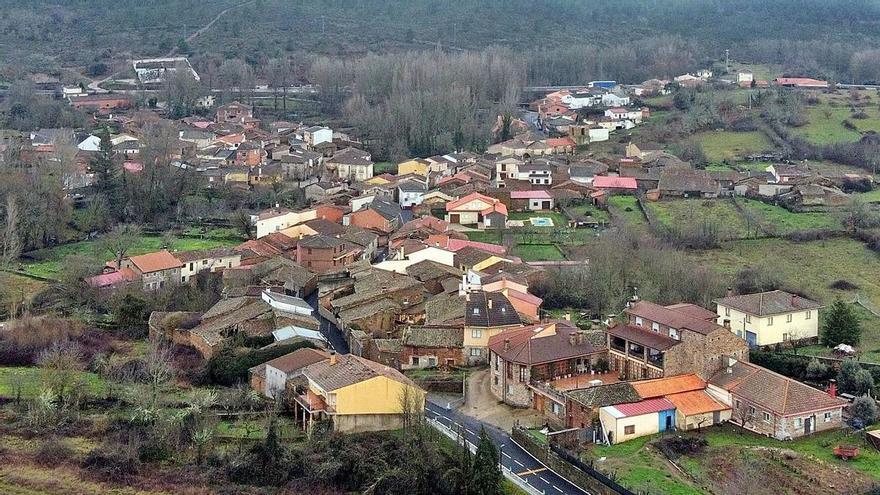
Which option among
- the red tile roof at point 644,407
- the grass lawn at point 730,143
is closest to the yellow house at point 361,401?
the red tile roof at point 644,407

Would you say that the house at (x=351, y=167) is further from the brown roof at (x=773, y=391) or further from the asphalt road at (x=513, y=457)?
the brown roof at (x=773, y=391)

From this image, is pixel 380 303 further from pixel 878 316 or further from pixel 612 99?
pixel 612 99

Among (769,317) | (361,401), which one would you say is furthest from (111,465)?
(769,317)

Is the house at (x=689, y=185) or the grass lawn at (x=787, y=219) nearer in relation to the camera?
the grass lawn at (x=787, y=219)

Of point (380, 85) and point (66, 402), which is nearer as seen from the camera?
point (66, 402)

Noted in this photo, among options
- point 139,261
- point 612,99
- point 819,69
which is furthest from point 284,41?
point 139,261

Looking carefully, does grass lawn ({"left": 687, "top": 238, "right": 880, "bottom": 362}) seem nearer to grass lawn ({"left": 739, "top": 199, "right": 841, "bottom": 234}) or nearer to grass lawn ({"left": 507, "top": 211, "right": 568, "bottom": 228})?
grass lawn ({"left": 739, "top": 199, "right": 841, "bottom": 234})
